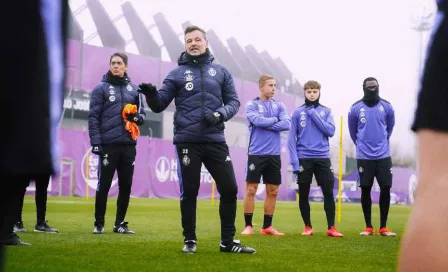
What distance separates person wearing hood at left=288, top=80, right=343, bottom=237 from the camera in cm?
962

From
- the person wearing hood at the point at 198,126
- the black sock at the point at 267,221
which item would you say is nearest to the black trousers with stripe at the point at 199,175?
the person wearing hood at the point at 198,126

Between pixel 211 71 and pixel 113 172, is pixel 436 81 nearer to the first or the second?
pixel 211 71

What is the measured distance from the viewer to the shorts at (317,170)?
9641 millimetres

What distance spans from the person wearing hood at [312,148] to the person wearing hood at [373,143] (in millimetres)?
541

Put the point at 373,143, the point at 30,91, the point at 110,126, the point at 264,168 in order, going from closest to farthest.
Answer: the point at 30,91
the point at 110,126
the point at 264,168
the point at 373,143

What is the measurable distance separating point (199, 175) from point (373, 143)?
13.6 ft

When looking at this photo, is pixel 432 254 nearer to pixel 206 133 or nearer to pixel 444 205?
pixel 444 205

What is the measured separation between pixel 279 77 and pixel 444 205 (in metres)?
46.6

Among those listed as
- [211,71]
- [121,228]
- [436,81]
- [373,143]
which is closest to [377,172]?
[373,143]

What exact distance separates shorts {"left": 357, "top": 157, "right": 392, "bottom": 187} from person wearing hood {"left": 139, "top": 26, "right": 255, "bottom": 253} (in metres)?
3.80

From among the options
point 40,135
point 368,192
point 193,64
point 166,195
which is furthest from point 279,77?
point 40,135

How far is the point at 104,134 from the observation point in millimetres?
8922

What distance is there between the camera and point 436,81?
1.31m

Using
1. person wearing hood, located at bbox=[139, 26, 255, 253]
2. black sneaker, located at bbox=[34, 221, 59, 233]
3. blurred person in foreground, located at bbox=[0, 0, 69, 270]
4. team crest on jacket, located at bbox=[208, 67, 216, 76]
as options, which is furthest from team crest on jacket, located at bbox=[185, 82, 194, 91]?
blurred person in foreground, located at bbox=[0, 0, 69, 270]
